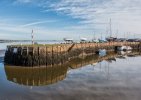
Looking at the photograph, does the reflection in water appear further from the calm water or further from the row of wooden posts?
the row of wooden posts

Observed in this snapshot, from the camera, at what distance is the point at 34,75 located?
45188mm

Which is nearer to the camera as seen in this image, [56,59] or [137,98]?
[137,98]

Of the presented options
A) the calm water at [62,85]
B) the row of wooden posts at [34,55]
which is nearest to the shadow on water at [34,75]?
the calm water at [62,85]

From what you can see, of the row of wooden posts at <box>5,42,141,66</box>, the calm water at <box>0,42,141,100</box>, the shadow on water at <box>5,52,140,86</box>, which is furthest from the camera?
the row of wooden posts at <box>5,42,141,66</box>

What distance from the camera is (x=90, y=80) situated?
41406 millimetres

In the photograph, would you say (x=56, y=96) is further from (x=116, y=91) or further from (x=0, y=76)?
(x=0, y=76)

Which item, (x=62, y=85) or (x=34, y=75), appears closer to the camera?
(x=62, y=85)

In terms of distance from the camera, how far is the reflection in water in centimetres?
4072

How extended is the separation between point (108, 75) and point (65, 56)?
2084 centimetres

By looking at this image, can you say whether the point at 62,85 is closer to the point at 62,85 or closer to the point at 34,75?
the point at 62,85

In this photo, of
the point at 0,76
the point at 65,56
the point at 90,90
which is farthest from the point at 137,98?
the point at 65,56

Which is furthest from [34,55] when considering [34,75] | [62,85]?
[62,85]

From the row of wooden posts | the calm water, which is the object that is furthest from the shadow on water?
the row of wooden posts

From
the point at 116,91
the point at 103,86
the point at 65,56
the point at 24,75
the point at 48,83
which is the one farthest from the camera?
the point at 65,56
